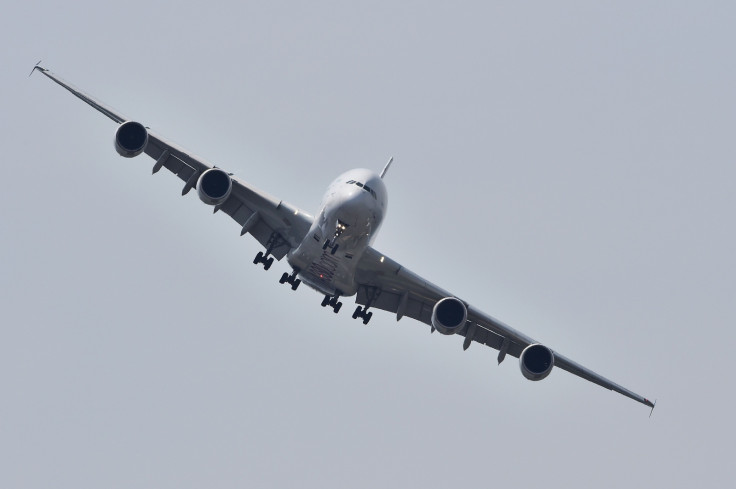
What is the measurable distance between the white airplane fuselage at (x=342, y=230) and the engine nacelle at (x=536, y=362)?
7398 millimetres

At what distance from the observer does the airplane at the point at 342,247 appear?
155ft

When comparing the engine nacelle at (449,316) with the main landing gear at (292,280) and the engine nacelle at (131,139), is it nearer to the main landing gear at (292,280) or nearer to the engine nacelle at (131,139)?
the main landing gear at (292,280)

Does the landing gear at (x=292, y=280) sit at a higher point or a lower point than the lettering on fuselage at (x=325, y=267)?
lower

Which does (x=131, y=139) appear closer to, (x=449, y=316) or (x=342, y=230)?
(x=342, y=230)

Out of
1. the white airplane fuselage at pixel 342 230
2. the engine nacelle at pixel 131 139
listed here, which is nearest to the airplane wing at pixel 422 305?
the white airplane fuselage at pixel 342 230

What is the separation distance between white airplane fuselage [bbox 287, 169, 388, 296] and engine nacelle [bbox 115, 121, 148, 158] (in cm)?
708

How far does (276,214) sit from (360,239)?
477 centimetres

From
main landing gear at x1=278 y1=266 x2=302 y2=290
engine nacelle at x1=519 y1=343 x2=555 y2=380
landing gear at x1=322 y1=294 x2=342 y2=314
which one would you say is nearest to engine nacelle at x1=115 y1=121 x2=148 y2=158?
main landing gear at x1=278 y1=266 x2=302 y2=290

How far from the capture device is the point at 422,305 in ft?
175

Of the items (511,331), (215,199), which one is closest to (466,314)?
(511,331)

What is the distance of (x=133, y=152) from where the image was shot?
48250 millimetres

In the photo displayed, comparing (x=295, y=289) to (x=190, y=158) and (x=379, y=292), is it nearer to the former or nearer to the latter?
(x=379, y=292)

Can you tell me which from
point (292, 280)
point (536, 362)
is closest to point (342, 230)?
point (292, 280)

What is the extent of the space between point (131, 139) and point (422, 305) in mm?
13776
